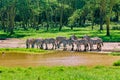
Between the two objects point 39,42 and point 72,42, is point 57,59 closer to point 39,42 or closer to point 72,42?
point 72,42

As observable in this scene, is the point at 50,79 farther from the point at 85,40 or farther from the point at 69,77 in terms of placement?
the point at 85,40

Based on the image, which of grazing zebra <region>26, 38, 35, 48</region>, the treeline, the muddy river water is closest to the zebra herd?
grazing zebra <region>26, 38, 35, 48</region>

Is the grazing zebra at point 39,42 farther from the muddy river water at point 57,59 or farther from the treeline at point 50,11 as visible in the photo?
the treeline at point 50,11

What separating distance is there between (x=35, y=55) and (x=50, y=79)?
1620 centimetres

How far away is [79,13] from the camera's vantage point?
3250 inches

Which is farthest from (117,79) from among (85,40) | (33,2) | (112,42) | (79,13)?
(33,2)

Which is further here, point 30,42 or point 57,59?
point 30,42

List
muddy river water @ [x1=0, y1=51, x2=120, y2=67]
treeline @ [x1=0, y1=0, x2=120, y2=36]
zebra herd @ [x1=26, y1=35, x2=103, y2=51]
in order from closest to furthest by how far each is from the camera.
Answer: muddy river water @ [x1=0, y1=51, x2=120, y2=67] → zebra herd @ [x1=26, y1=35, x2=103, y2=51] → treeline @ [x1=0, y1=0, x2=120, y2=36]

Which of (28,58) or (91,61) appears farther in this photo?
(28,58)

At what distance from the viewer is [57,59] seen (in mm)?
31453

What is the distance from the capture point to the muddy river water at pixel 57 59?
2862 centimetres

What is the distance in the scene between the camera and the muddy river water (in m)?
28.6

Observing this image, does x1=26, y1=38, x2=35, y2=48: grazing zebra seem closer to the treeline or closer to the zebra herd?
the zebra herd

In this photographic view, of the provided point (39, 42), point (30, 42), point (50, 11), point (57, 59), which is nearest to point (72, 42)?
point (39, 42)
